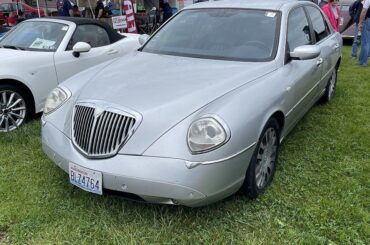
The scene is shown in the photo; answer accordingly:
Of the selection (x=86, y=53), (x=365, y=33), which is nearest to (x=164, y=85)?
(x=86, y=53)

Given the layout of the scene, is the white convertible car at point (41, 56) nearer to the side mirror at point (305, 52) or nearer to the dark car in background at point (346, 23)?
the side mirror at point (305, 52)

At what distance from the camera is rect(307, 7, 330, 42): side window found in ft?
16.0

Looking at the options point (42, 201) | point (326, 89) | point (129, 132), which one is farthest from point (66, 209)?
point (326, 89)

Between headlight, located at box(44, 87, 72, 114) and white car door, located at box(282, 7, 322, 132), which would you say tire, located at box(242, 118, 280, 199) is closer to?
white car door, located at box(282, 7, 322, 132)

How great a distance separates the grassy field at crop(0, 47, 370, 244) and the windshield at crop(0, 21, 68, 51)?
5.85 feet

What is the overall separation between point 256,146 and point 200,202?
0.63 metres

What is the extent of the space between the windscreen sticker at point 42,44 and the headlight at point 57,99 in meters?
2.13

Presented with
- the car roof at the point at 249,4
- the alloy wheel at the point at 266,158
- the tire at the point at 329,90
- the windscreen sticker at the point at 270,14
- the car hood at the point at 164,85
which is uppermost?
the car roof at the point at 249,4

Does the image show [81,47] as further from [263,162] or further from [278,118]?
[263,162]

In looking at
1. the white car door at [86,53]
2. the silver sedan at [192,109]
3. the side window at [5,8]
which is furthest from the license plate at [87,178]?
the side window at [5,8]

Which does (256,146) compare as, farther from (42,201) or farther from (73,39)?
(73,39)

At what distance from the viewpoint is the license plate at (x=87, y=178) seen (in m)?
2.71

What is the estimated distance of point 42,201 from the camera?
322 centimetres

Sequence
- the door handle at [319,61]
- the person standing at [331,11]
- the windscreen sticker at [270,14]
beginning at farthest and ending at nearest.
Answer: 1. the person standing at [331,11]
2. the door handle at [319,61]
3. the windscreen sticker at [270,14]
